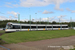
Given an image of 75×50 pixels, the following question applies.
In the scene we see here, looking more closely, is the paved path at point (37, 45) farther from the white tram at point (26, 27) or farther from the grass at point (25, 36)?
the white tram at point (26, 27)

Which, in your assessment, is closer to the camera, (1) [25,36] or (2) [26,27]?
(1) [25,36]

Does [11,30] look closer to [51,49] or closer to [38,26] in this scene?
[38,26]

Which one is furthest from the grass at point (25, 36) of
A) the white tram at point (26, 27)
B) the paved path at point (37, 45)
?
the white tram at point (26, 27)

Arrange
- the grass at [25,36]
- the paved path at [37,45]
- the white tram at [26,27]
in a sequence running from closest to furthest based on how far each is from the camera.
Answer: the paved path at [37,45] < the grass at [25,36] < the white tram at [26,27]

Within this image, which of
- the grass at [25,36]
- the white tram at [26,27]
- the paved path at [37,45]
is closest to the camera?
the paved path at [37,45]

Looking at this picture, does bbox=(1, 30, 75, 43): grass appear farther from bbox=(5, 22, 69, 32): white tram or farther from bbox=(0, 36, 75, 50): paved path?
bbox=(5, 22, 69, 32): white tram

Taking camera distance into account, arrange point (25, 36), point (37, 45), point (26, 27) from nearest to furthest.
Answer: point (37, 45)
point (25, 36)
point (26, 27)

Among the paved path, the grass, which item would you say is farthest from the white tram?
the paved path

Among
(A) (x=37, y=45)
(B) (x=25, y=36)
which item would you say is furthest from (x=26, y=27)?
(A) (x=37, y=45)

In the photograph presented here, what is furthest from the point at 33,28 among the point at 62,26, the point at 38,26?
the point at 62,26

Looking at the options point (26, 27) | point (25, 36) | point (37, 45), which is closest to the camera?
point (37, 45)

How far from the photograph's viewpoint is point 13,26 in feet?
92.6

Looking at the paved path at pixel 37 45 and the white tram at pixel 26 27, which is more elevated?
the white tram at pixel 26 27

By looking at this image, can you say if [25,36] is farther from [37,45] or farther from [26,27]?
[26,27]
